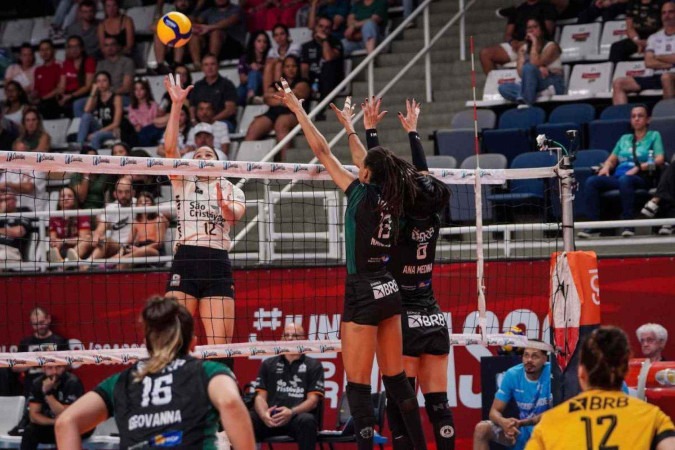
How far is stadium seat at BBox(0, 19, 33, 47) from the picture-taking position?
2075 centimetres

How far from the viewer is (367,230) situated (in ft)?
24.5

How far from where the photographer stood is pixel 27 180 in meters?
15.7

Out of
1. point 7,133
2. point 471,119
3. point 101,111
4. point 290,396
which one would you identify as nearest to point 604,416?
point 290,396

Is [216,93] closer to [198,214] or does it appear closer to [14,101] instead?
[14,101]

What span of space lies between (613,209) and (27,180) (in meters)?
8.08

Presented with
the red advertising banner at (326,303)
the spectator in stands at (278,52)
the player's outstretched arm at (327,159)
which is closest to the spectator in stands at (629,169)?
the red advertising banner at (326,303)

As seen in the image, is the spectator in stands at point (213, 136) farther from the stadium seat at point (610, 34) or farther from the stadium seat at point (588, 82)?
the stadium seat at point (610, 34)

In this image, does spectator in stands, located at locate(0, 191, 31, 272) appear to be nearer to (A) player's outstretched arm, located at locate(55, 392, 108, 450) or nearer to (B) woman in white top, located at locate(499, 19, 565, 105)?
(B) woman in white top, located at locate(499, 19, 565, 105)

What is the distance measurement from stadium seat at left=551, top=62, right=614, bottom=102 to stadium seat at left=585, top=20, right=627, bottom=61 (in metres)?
0.32

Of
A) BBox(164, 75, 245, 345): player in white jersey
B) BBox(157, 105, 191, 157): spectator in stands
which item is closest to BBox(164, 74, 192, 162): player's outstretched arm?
BBox(164, 75, 245, 345): player in white jersey

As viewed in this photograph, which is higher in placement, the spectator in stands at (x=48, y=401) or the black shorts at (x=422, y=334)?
the black shorts at (x=422, y=334)

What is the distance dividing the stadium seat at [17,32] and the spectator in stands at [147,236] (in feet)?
27.3

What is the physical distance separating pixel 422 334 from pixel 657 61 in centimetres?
781

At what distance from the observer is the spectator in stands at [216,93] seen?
656 inches
